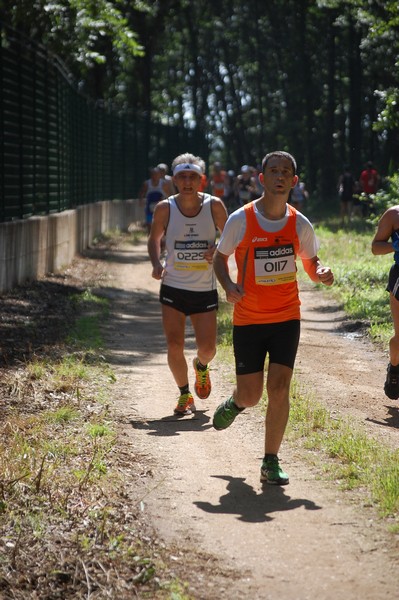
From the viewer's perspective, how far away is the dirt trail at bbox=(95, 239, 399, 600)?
516 cm

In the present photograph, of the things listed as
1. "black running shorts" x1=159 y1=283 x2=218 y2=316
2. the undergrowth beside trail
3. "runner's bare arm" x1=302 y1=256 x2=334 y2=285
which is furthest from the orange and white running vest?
"black running shorts" x1=159 y1=283 x2=218 y2=316

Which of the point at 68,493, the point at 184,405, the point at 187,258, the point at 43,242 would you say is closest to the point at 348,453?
the point at 68,493

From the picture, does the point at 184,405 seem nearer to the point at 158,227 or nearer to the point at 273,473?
the point at 158,227

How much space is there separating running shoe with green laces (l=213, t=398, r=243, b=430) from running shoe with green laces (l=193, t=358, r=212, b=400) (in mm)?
1611

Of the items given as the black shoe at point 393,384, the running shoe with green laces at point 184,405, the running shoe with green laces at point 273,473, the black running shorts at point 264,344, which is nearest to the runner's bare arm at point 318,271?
the black running shorts at point 264,344

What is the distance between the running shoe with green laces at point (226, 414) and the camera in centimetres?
709

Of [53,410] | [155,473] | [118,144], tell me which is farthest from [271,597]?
[118,144]

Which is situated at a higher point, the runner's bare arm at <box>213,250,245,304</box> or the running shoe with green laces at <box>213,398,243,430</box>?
the runner's bare arm at <box>213,250,245,304</box>

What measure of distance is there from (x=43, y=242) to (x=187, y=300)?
31.3ft

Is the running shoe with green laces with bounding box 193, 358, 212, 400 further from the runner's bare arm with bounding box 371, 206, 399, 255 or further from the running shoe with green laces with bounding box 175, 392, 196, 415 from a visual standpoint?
the runner's bare arm with bounding box 371, 206, 399, 255

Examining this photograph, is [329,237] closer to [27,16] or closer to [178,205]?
[27,16]

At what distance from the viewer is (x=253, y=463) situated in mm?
7207

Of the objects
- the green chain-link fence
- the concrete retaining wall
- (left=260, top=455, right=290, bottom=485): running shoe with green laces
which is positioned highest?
the green chain-link fence

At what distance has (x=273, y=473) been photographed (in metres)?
6.63
